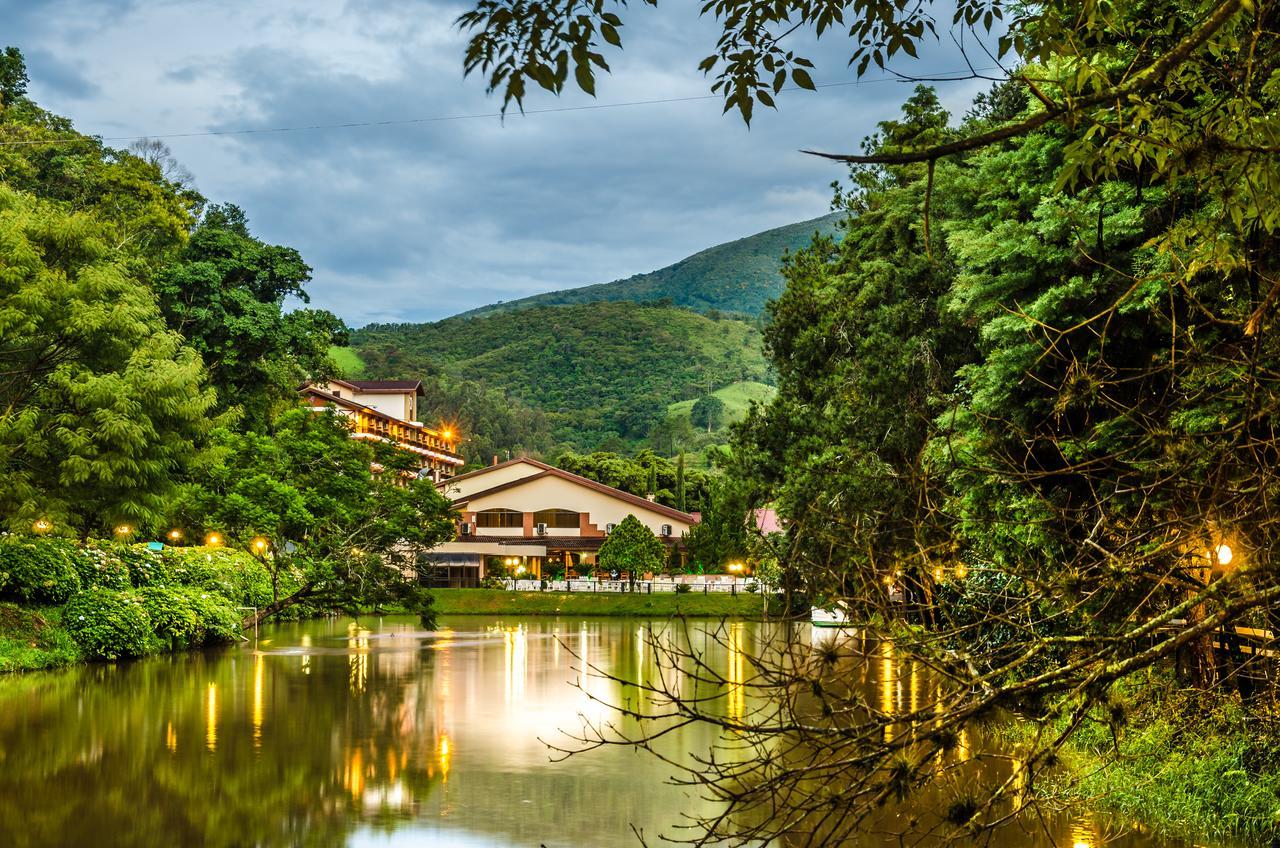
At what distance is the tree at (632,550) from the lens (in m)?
48.8

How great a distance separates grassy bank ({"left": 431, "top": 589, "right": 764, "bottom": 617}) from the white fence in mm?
1736

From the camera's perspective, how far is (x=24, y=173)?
39031 mm

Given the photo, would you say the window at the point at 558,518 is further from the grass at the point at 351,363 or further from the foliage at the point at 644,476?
the grass at the point at 351,363

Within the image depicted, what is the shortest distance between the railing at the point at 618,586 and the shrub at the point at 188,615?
68.7 feet

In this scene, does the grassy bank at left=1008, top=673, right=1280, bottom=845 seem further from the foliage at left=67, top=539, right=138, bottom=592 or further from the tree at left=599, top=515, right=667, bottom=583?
the tree at left=599, top=515, right=667, bottom=583

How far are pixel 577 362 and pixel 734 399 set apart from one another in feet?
47.7

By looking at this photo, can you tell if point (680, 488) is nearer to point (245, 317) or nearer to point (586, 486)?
point (586, 486)

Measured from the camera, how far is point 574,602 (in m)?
46.5

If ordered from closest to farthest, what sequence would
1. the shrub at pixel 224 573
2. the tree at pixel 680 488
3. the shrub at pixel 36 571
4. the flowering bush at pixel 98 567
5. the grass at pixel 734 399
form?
the shrub at pixel 36 571 → the flowering bush at pixel 98 567 → the shrub at pixel 224 573 → the tree at pixel 680 488 → the grass at pixel 734 399

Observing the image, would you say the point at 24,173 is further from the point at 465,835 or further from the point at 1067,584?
the point at 1067,584

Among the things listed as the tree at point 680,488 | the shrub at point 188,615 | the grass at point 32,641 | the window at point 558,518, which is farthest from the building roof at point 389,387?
the grass at point 32,641

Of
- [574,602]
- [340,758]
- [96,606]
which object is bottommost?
[574,602]

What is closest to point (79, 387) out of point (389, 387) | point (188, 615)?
point (188, 615)

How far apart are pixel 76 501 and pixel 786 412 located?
14.3 metres
